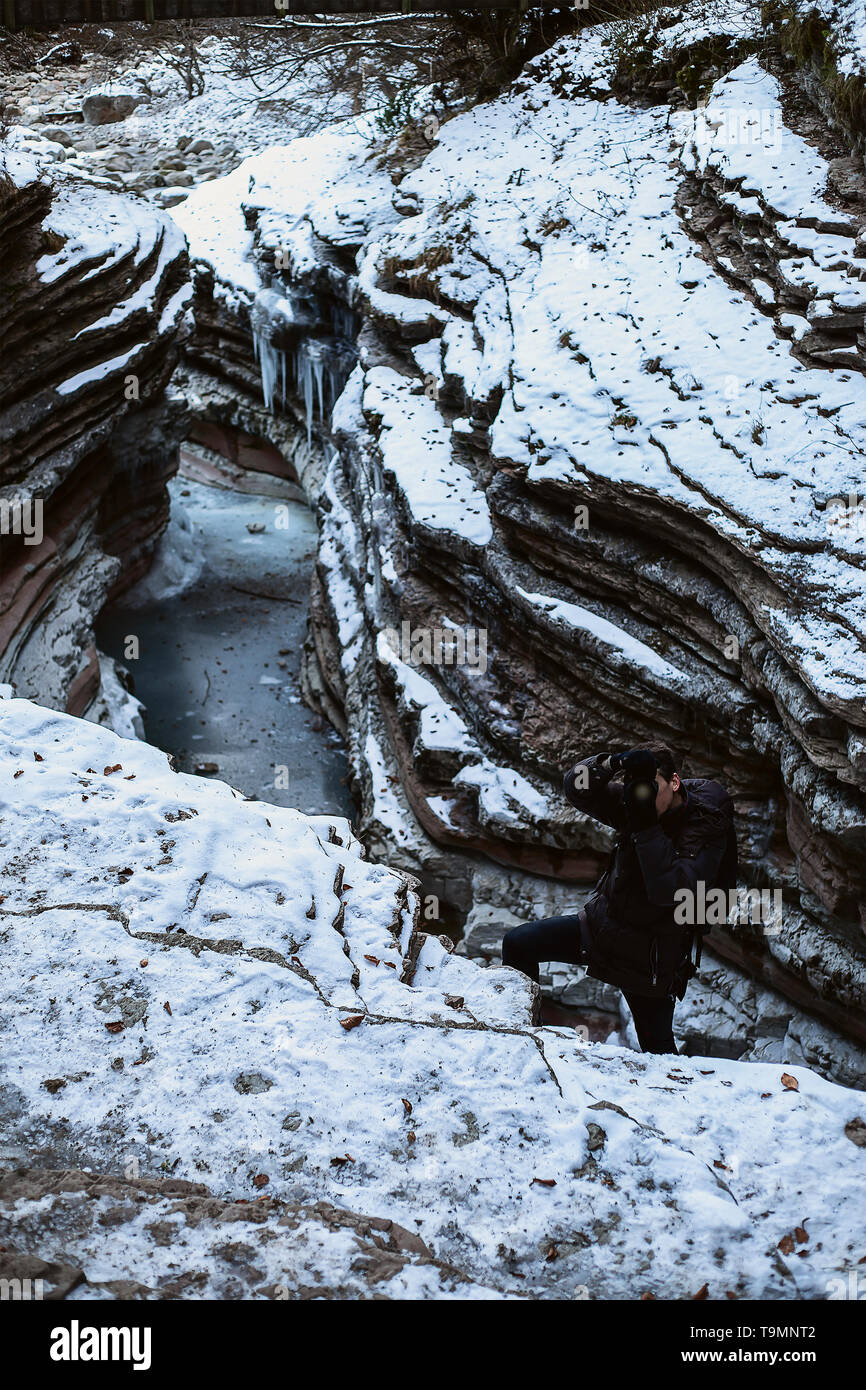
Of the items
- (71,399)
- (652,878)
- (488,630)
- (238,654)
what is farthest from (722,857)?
(238,654)

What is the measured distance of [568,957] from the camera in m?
4.75

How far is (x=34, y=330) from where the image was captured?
33.5 feet

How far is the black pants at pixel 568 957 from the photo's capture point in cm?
458

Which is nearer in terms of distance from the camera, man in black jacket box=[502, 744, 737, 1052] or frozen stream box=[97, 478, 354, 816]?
man in black jacket box=[502, 744, 737, 1052]

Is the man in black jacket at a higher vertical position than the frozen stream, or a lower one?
higher

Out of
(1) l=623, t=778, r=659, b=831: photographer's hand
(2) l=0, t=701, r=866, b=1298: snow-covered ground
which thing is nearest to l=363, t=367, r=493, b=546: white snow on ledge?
(1) l=623, t=778, r=659, b=831: photographer's hand

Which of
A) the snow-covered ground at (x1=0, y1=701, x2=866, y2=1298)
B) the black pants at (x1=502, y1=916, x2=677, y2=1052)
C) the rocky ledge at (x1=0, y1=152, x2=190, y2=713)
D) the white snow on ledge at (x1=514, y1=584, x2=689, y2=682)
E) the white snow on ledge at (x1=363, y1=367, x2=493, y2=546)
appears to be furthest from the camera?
the rocky ledge at (x1=0, y1=152, x2=190, y2=713)

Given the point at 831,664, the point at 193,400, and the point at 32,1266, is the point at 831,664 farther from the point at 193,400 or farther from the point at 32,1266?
the point at 193,400

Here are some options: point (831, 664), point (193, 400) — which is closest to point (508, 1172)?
point (831, 664)

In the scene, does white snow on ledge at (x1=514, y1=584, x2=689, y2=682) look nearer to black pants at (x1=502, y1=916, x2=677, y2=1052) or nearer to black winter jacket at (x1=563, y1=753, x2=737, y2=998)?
black winter jacket at (x1=563, y1=753, x2=737, y2=998)

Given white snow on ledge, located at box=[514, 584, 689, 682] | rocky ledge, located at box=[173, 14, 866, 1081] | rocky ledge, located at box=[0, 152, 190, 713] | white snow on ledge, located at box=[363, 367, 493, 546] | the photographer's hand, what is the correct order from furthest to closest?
rocky ledge, located at box=[0, 152, 190, 713] → white snow on ledge, located at box=[363, 367, 493, 546] → white snow on ledge, located at box=[514, 584, 689, 682] → rocky ledge, located at box=[173, 14, 866, 1081] → the photographer's hand

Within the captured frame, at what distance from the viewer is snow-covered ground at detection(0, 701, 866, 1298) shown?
2.99 metres

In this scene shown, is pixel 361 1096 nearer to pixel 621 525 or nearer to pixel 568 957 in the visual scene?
pixel 568 957

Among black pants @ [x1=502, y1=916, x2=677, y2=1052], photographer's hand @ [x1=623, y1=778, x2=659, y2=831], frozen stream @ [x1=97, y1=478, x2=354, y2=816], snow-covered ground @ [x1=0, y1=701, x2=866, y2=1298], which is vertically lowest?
frozen stream @ [x1=97, y1=478, x2=354, y2=816]
